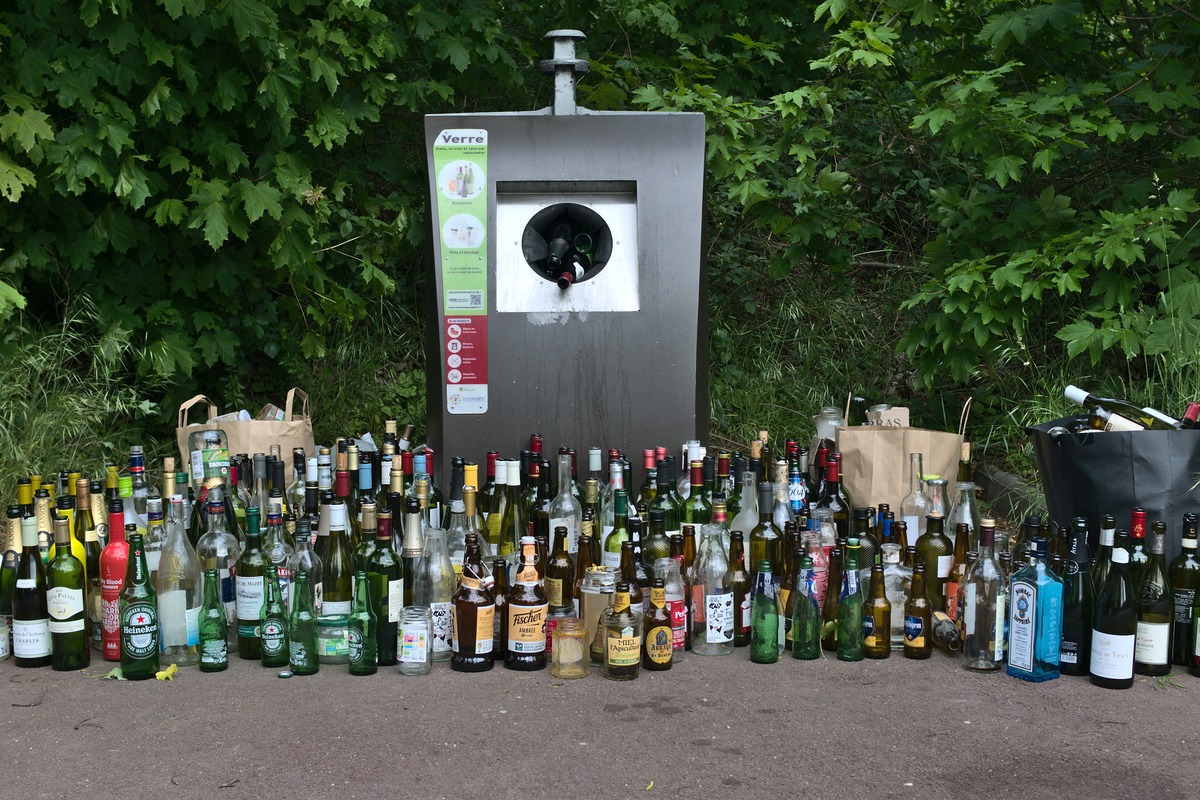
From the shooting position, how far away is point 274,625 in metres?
3.92

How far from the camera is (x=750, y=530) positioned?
4.64 m

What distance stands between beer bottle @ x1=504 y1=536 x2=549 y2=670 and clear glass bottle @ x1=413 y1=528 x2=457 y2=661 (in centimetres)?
23

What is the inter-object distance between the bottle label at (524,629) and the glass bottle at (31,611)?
1518mm

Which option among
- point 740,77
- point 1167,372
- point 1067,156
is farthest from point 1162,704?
point 740,77

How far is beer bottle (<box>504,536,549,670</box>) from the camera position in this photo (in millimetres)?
3893

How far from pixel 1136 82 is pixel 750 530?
331 centimetres

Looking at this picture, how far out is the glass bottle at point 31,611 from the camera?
393 cm

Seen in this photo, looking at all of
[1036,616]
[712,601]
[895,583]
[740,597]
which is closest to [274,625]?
[712,601]

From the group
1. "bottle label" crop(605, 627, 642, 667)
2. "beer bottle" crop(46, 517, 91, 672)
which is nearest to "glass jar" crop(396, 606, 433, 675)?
"bottle label" crop(605, 627, 642, 667)

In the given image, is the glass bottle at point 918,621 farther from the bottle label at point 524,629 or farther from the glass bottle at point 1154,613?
the bottle label at point 524,629

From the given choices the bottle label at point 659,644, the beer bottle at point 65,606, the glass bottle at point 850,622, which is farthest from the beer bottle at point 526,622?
the beer bottle at point 65,606

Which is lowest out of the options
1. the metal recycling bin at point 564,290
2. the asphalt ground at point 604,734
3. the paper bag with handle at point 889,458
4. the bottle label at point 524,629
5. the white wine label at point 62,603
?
the asphalt ground at point 604,734

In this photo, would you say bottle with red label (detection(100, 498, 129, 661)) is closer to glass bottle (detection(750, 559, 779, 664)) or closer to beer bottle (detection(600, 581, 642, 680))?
beer bottle (detection(600, 581, 642, 680))

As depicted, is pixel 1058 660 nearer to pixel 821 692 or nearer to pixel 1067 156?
pixel 821 692
